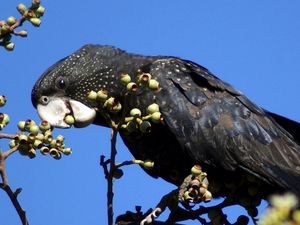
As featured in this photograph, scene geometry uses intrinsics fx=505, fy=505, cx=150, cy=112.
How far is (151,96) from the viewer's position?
3.46m

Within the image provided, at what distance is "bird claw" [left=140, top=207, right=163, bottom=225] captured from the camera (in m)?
3.02

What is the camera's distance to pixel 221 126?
352 centimetres

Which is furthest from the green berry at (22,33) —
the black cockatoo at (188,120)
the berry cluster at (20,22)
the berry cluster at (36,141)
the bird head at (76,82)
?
the bird head at (76,82)

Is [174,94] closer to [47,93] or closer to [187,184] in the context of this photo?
[187,184]

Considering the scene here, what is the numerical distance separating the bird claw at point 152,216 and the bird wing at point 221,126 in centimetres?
44

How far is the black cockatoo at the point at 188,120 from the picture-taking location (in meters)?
3.36

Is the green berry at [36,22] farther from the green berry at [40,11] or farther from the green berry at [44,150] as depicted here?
the green berry at [44,150]

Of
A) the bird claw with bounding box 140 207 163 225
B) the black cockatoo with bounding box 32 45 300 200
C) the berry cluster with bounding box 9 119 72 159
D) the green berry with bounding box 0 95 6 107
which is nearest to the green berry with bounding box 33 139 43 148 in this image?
the berry cluster with bounding box 9 119 72 159

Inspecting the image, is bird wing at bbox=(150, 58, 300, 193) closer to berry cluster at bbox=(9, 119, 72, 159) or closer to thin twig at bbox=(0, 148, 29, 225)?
berry cluster at bbox=(9, 119, 72, 159)

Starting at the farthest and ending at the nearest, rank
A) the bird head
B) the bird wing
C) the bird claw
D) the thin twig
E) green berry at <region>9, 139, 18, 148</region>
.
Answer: the bird head, the bird wing, the bird claw, green berry at <region>9, 139, 18, 148</region>, the thin twig

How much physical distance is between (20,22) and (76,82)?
1.91 metres

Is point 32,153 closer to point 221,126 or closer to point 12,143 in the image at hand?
point 12,143

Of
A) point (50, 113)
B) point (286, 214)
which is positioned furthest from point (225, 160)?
point (286, 214)

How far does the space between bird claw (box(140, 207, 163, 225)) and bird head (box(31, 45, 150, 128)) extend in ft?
3.07
